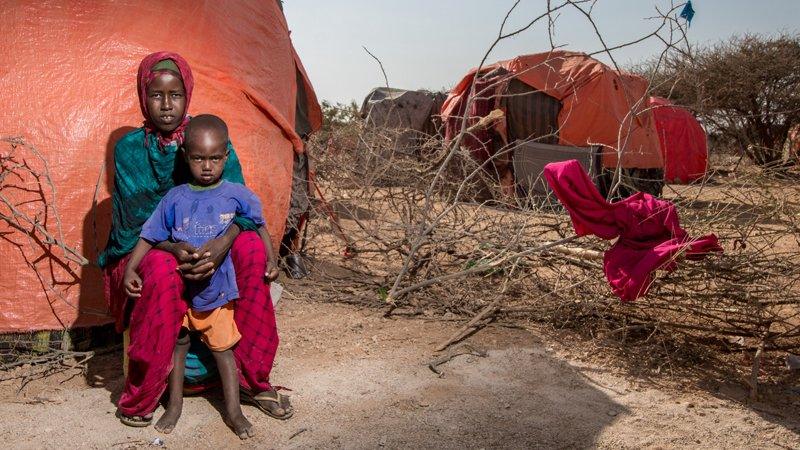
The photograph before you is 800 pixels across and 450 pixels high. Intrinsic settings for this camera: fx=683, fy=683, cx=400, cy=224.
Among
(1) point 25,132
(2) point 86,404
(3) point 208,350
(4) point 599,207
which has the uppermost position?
(1) point 25,132

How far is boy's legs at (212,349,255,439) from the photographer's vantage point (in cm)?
254

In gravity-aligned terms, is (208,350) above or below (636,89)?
below

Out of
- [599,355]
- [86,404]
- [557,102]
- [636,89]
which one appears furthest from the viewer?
[636,89]

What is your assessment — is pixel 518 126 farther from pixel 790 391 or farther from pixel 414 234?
pixel 790 391

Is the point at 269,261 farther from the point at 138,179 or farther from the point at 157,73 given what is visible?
the point at 157,73

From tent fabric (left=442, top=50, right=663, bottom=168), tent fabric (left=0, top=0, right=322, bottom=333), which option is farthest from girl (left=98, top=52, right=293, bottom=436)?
tent fabric (left=442, top=50, right=663, bottom=168)

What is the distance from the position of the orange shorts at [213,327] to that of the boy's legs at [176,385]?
0.06 metres

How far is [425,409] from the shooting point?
9.28 ft

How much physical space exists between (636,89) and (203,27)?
7.50 m

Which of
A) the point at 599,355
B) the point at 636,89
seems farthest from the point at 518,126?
the point at 599,355

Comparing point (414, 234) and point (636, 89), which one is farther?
point (636, 89)

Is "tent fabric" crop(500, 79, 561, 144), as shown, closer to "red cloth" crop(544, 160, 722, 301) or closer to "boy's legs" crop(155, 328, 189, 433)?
"red cloth" crop(544, 160, 722, 301)

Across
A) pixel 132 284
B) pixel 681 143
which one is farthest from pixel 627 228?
pixel 681 143

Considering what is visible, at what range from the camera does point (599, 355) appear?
3.53 meters
